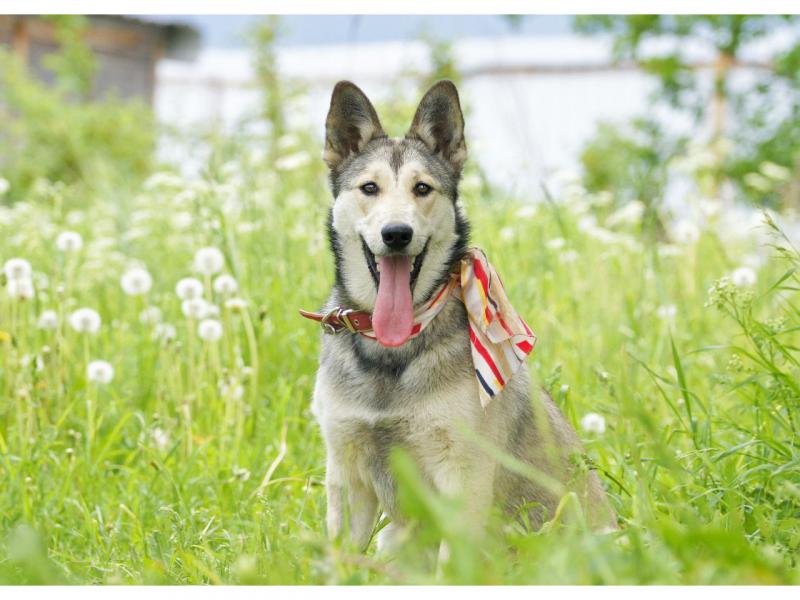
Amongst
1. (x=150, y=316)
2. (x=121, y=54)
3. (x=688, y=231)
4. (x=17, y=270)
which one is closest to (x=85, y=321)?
(x=17, y=270)

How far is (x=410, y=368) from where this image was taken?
2848mm

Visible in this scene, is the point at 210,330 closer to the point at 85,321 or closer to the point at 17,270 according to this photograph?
the point at 85,321

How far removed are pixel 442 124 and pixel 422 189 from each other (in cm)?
32

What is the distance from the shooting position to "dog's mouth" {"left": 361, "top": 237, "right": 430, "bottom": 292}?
294 cm

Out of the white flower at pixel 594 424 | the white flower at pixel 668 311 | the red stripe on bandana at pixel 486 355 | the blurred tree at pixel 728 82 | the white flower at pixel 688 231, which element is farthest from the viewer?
the blurred tree at pixel 728 82

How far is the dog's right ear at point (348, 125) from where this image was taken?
3105mm

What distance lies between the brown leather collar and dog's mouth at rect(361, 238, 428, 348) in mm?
73

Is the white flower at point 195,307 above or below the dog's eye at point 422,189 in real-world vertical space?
below

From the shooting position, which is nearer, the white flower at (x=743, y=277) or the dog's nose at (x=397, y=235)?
the dog's nose at (x=397, y=235)

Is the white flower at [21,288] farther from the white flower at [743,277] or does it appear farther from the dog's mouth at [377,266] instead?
the white flower at [743,277]

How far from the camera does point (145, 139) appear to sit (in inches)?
477

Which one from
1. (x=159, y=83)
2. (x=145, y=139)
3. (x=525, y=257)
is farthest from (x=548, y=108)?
(x=525, y=257)

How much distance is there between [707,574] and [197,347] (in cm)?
314

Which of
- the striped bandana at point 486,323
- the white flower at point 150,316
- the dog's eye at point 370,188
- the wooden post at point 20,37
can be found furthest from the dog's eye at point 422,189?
the wooden post at point 20,37
